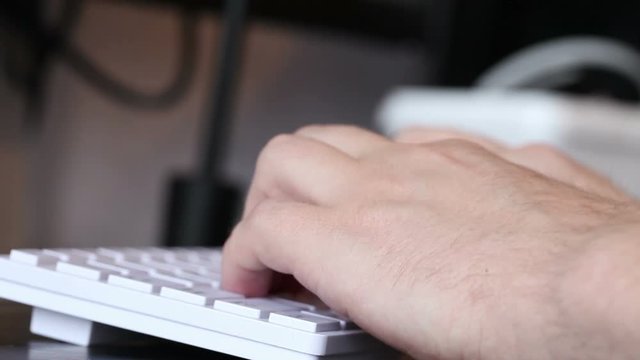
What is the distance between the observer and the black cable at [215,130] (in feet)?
3.69

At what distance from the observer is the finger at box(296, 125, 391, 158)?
1.93 feet

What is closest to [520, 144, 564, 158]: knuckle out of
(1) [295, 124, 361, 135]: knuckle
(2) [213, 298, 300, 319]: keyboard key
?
(1) [295, 124, 361, 135]: knuckle

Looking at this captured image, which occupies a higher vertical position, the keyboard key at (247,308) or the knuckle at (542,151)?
the knuckle at (542,151)

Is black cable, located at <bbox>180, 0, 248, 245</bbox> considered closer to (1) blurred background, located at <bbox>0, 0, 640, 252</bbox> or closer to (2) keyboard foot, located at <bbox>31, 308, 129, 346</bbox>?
(1) blurred background, located at <bbox>0, 0, 640, 252</bbox>

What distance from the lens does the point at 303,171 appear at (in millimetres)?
555

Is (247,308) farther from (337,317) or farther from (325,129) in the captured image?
(325,129)

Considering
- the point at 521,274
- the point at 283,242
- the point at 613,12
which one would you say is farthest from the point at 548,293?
the point at 613,12

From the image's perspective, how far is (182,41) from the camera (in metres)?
1.51

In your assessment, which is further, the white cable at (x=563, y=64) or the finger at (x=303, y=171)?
the white cable at (x=563, y=64)

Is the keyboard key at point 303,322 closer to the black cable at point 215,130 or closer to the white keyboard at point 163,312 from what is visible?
the white keyboard at point 163,312

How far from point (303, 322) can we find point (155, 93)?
1.09 metres

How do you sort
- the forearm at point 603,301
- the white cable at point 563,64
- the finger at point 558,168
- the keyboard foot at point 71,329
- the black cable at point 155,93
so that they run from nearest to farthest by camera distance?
the forearm at point 603,301 < the keyboard foot at point 71,329 < the finger at point 558,168 < the white cable at point 563,64 < the black cable at point 155,93

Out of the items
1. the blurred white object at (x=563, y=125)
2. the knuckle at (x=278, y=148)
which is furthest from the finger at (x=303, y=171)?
the blurred white object at (x=563, y=125)

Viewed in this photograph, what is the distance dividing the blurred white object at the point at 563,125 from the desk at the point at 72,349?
504mm
